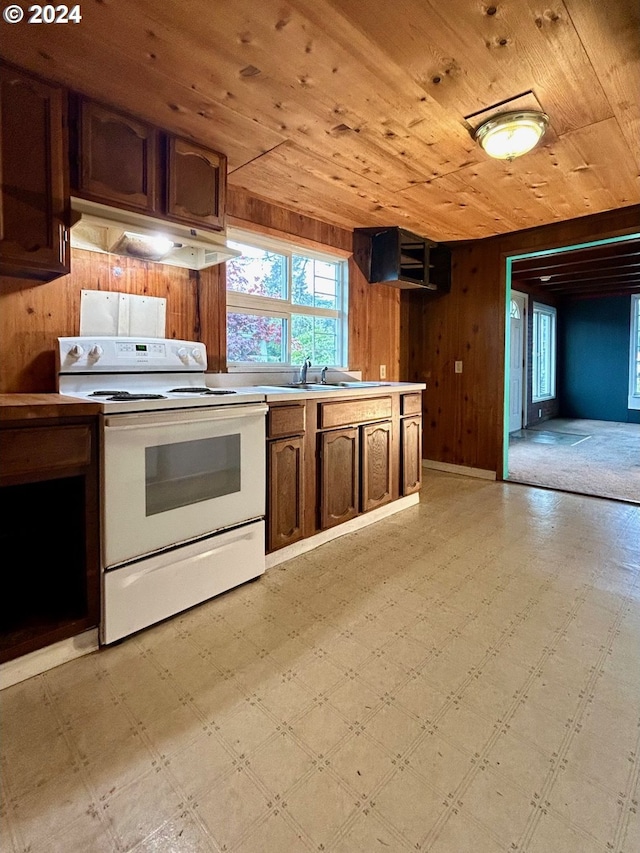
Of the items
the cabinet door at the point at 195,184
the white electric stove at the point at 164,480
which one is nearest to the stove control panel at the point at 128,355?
the white electric stove at the point at 164,480

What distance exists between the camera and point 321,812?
1.09 metres

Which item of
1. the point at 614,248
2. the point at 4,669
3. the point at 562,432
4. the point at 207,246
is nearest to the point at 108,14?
the point at 207,246

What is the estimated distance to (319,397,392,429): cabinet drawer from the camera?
8.80 ft

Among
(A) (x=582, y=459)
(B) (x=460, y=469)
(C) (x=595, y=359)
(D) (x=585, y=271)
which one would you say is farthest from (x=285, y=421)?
(C) (x=595, y=359)

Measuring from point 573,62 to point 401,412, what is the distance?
2.10 meters

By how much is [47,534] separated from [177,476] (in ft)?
2.10

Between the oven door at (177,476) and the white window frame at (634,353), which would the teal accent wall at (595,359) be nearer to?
the white window frame at (634,353)

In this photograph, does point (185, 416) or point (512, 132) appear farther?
point (512, 132)

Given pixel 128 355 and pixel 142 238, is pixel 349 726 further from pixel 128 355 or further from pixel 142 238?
pixel 142 238

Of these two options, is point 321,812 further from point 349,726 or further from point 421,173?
point 421,173

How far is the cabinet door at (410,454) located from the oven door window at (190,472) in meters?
1.61

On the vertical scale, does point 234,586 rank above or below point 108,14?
below

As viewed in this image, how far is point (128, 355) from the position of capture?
2268 mm

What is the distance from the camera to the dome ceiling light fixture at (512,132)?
201 centimetres
